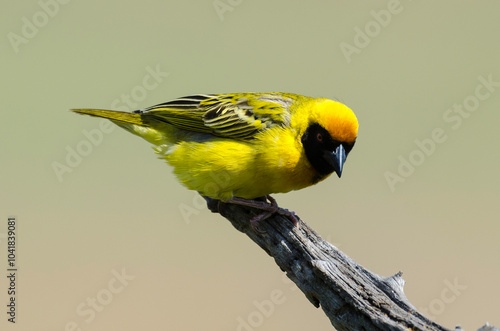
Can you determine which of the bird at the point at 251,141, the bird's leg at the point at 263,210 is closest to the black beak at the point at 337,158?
the bird at the point at 251,141

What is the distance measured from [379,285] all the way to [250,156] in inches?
64.8

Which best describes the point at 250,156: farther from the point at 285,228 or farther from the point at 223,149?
the point at 285,228

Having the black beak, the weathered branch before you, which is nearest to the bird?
the black beak

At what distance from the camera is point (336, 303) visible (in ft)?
13.1

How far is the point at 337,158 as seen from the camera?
191 inches

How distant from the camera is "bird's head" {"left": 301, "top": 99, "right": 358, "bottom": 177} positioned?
487 cm

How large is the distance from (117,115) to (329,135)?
226cm

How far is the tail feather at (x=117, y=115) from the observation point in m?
5.63

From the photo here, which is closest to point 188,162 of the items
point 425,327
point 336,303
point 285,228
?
point 285,228

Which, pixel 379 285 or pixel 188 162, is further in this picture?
pixel 188 162

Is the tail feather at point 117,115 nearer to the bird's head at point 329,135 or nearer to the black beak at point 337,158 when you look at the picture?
the bird's head at point 329,135

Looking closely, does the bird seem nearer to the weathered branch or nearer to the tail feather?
the tail feather

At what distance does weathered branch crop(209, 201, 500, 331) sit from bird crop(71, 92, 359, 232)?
24cm

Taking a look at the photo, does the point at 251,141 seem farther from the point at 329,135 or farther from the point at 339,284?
the point at 339,284
